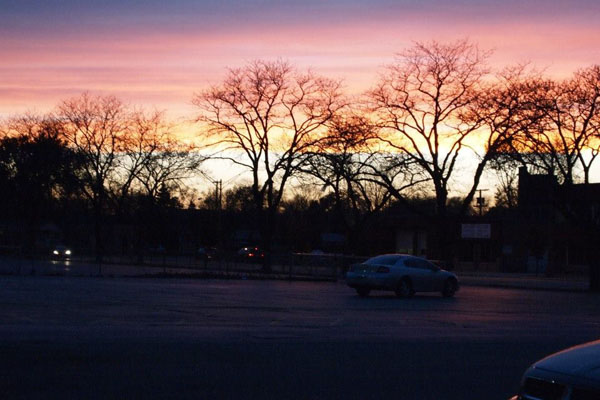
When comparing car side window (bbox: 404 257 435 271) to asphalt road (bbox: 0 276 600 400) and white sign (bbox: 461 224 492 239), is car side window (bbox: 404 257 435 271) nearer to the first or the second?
asphalt road (bbox: 0 276 600 400)

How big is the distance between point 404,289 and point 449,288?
2.33 metres

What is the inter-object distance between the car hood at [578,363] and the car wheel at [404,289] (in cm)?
2419

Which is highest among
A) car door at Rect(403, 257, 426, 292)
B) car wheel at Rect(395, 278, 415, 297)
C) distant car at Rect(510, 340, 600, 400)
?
car door at Rect(403, 257, 426, 292)

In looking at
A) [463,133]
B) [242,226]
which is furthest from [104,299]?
[242,226]

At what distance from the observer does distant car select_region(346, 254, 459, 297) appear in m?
31.2

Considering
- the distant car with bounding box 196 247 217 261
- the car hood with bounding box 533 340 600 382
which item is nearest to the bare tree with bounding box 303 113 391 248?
the distant car with bounding box 196 247 217 261

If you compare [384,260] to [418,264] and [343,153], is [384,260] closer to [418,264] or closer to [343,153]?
[418,264]

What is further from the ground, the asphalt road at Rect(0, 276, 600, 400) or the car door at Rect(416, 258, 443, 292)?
the car door at Rect(416, 258, 443, 292)

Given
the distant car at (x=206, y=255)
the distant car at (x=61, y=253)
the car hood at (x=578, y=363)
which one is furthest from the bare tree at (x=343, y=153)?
the car hood at (x=578, y=363)

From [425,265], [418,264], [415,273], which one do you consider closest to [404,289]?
[415,273]

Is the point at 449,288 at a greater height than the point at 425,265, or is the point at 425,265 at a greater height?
the point at 425,265

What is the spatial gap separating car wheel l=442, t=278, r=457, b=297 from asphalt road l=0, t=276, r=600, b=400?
18.5 ft

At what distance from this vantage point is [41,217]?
8600 cm

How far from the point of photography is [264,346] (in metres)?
15.0
